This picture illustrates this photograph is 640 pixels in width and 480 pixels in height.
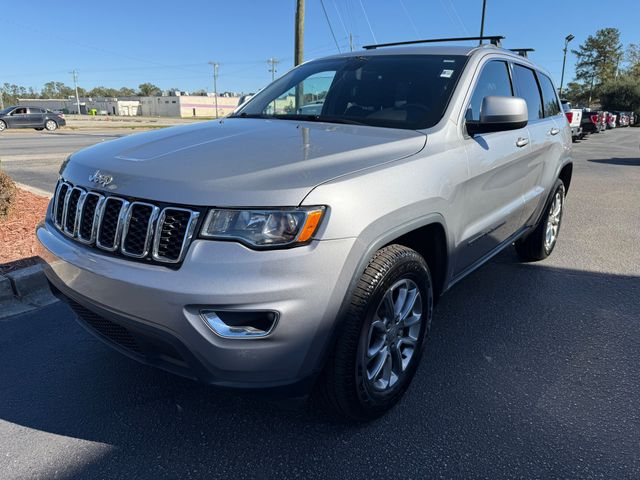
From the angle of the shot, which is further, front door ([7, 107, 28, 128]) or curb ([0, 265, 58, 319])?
front door ([7, 107, 28, 128])

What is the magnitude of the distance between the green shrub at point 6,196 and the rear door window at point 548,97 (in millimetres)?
5489

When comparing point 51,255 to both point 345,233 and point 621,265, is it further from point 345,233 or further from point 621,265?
point 621,265

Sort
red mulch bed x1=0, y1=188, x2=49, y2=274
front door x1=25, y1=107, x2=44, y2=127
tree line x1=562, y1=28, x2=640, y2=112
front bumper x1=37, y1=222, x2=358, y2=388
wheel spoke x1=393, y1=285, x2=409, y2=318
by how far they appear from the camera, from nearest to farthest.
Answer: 1. front bumper x1=37, y1=222, x2=358, y2=388
2. wheel spoke x1=393, y1=285, x2=409, y2=318
3. red mulch bed x1=0, y1=188, x2=49, y2=274
4. front door x1=25, y1=107, x2=44, y2=127
5. tree line x1=562, y1=28, x2=640, y2=112

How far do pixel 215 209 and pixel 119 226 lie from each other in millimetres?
489

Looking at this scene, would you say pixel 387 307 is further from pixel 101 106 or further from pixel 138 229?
pixel 101 106

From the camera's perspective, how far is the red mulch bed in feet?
14.3

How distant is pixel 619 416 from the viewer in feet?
8.27

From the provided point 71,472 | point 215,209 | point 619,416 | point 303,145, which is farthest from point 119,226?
point 619,416

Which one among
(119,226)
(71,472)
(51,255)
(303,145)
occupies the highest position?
(303,145)

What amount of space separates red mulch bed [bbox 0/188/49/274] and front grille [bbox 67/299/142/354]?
1557 millimetres

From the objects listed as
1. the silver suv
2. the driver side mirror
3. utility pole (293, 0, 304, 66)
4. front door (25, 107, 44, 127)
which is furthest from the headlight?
front door (25, 107, 44, 127)

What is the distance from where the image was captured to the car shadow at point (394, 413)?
2.20m

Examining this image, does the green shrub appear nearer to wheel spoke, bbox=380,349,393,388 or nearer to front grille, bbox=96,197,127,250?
front grille, bbox=96,197,127,250

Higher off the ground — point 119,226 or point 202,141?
point 202,141
